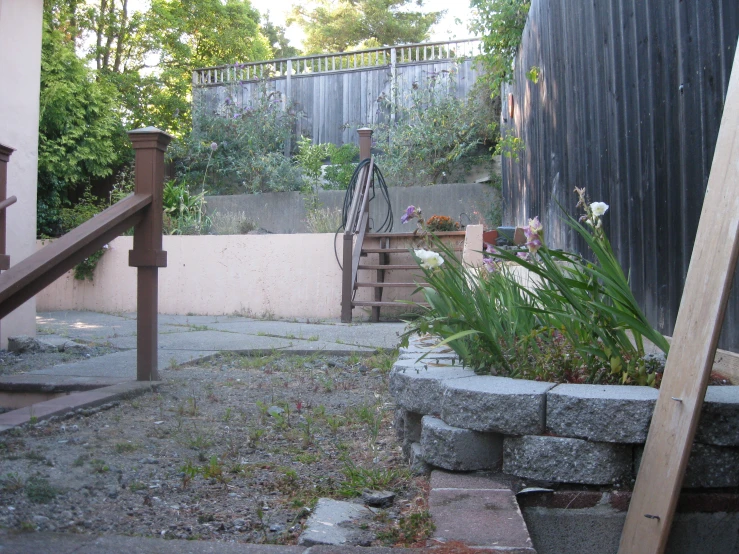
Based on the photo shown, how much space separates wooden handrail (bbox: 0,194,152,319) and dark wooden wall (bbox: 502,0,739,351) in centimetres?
214

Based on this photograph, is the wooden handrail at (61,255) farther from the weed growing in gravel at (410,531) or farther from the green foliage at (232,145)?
the green foliage at (232,145)

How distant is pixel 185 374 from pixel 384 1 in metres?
17.3

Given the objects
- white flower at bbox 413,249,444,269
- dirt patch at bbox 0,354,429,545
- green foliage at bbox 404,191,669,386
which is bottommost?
dirt patch at bbox 0,354,429,545

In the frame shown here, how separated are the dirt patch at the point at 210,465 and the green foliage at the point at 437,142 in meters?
6.34

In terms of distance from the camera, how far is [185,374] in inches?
143

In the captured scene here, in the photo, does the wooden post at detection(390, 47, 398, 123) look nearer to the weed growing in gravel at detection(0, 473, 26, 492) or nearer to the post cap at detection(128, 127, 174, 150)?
the post cap at detection(128, 127, 174, 150)

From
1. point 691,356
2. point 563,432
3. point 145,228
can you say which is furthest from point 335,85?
point 691,356

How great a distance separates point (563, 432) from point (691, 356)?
0.37m

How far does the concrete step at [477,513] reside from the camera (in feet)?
4.66

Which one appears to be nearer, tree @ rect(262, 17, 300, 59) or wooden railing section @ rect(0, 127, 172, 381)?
wooden railing section @ rect(0, 127, 172, 381)

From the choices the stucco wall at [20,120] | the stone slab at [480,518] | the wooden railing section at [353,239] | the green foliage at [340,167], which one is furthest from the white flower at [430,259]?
the green foliage at [340,167]

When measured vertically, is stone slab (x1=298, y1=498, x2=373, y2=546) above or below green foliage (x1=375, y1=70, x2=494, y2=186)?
below

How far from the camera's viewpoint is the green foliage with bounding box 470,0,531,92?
21.0 ft

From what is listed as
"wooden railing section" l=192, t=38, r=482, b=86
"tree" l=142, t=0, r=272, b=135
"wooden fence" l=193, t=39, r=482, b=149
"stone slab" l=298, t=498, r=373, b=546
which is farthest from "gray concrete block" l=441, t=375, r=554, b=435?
"tree" l=142, t=0, r=272, b=135
